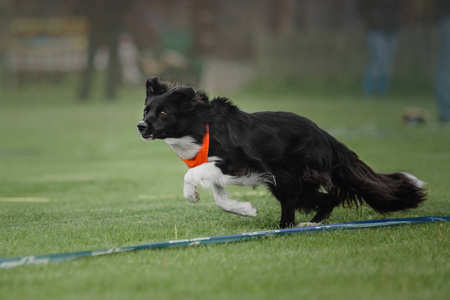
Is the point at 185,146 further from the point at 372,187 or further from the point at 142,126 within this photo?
the point at 372,187

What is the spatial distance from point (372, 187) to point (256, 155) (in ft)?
3.59

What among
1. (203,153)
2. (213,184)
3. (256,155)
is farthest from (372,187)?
(203,153)

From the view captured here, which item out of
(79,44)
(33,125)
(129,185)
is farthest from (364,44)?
(129,185)

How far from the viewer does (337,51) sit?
30.2m

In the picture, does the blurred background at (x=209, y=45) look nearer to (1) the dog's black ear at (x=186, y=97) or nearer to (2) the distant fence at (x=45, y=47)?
(2) the distant fence at (x=45, y=47)

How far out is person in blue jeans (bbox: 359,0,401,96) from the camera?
28875mm

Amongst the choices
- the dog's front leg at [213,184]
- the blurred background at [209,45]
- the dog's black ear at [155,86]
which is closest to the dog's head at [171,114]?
the dog's black ear at [155,86]

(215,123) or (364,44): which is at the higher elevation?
(364,44)

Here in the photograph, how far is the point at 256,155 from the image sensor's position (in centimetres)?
514

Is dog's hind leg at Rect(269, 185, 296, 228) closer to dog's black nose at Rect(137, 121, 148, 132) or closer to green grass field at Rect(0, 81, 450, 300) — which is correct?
green grass field at Rect(0, 81, 450, 300)

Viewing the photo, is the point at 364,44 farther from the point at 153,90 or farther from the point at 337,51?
the point at 153,90

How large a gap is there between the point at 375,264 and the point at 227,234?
4.63 feet

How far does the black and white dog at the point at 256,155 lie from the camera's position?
16.6 feet

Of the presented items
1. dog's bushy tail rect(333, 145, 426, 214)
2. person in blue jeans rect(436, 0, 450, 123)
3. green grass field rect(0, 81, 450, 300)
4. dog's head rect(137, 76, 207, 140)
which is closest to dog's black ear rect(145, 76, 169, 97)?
dog's head rect(137, 76, 207, 140)
